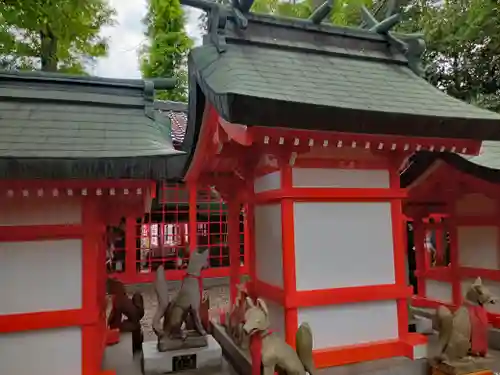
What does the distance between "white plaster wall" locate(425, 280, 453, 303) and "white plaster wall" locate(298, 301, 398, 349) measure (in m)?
2.99

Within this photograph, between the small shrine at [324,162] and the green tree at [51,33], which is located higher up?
the green tree at [51,33]

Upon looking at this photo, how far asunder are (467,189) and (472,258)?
1.15m

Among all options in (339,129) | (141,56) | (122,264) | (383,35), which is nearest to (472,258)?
(383,35)

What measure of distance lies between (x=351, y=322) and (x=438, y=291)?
3.68 metres

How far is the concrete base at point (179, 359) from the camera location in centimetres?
498

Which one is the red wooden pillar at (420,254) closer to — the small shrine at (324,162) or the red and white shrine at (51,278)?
the small shrine at (324,162)

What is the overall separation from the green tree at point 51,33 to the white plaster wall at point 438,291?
7.63 m

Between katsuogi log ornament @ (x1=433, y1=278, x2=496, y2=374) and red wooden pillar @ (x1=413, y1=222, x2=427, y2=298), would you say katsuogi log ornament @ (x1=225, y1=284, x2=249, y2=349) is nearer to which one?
katsuogi log ornament @ (x1=433, y1=278, x2=496, y2=374)

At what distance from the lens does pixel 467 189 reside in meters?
6.57

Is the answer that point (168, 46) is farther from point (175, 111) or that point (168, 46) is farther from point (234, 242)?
point (234, 242)

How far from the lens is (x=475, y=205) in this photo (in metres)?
6.63

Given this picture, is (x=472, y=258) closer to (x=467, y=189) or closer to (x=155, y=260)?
(x=467, y=189)

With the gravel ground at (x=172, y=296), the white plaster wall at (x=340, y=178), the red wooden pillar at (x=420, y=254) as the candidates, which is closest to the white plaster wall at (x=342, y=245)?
the white plaster wall at (x=340, y=178)

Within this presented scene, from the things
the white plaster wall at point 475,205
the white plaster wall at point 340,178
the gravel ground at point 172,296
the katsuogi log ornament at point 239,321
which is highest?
the white plaster wall at point 340,178
